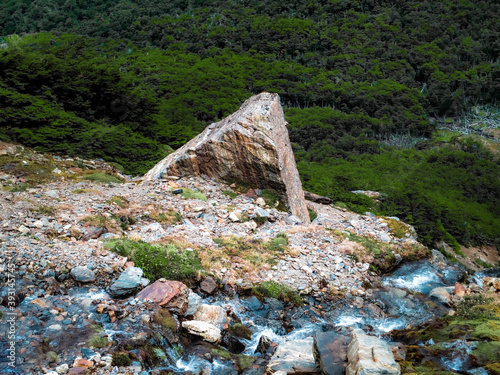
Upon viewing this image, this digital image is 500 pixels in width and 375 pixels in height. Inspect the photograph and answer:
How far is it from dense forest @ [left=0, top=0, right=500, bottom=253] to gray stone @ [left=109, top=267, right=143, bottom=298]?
11.4m

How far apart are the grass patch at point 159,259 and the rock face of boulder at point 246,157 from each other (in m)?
5.89

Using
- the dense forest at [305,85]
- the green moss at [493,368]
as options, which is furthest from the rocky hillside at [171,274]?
the dense forest at [305,85]

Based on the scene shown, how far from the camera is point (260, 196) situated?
1485 centimetres

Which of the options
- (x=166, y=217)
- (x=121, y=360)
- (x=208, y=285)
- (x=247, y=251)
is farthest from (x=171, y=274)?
(x=166, y=217)

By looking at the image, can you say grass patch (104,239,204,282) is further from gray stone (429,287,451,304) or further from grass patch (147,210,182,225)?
gray stone (429,287,451,304)

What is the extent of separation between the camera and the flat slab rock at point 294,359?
6.71 metres

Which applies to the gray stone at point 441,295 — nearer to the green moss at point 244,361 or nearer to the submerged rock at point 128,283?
the green moss at point 244,361

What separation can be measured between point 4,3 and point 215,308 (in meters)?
96.8

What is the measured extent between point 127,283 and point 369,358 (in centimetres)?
487

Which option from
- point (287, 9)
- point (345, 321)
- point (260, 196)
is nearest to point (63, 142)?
point (260, 196)

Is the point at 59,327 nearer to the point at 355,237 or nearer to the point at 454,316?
the point at 454,316

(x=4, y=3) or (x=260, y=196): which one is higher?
(x=4, y=3)

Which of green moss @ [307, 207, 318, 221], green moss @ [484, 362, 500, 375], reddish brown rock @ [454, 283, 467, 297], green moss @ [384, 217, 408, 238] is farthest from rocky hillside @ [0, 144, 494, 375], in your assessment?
green moss @ [307, 207, 318, 221]

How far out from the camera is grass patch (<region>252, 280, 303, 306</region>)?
941cm
